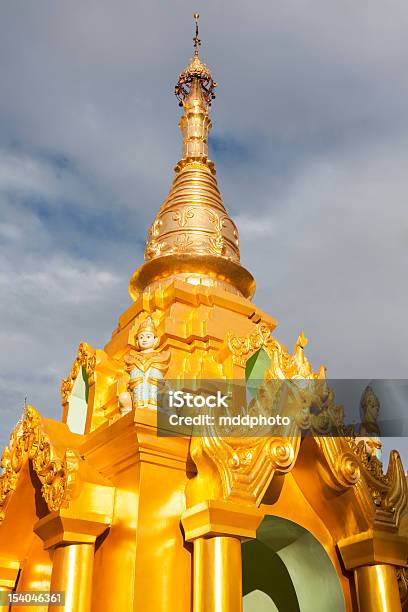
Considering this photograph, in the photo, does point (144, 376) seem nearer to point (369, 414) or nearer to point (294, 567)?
point (294, 567)

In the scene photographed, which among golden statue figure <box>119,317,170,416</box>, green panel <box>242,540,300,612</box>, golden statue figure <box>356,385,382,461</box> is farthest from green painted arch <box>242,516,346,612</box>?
golden statue figure <box>119,317,170,416</box>

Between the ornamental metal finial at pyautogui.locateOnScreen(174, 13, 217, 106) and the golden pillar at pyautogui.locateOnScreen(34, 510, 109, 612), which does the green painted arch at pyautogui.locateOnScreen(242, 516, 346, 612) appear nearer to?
the golden pillar at pyautogui.locateOnScreen(34, 510, 109, 612)

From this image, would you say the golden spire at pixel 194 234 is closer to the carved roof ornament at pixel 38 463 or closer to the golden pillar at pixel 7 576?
the carved roof ornament at pixel 38 463

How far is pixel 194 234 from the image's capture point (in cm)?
1338

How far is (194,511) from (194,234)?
7.73 meters

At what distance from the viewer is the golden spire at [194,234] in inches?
499

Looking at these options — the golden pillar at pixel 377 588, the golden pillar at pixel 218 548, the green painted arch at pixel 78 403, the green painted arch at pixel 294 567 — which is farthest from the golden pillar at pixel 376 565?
the green painted arch at pixel 78 403

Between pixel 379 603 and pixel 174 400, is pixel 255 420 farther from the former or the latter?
pixel 379 603

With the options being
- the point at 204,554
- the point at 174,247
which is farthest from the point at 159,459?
the point at 174,247

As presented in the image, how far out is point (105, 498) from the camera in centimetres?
710

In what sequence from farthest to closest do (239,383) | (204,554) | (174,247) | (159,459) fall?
(174,247), (239,383), (159,459), (204,554)

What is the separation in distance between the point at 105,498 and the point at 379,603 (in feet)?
10.7

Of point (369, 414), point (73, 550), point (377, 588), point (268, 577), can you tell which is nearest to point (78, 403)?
point (268, 577)

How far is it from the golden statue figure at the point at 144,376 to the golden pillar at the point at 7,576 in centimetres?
297
